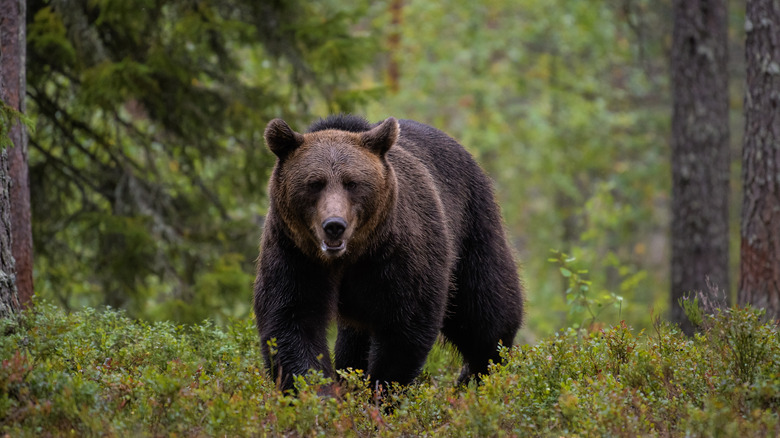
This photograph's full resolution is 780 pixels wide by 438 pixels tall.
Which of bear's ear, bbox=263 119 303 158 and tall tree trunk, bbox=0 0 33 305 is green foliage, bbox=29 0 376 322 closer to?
tall tree trunk, bbox=0 0 33 305

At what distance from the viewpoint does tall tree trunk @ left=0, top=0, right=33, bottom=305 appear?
677 cm

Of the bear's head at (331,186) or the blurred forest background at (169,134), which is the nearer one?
the bear's head at (331,186)

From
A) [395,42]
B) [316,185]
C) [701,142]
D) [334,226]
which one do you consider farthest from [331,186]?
[395,42]

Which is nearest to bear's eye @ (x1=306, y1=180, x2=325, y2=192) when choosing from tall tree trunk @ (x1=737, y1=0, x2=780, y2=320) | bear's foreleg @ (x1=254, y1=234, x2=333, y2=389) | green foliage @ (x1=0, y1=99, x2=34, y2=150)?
bear's foreleg @ (x1=254, y1=234, x2=333, y2=389)

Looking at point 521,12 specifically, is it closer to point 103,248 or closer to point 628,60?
point 628,60

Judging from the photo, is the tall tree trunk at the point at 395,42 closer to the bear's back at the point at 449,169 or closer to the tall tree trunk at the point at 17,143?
the bear's back at the point at 449,169

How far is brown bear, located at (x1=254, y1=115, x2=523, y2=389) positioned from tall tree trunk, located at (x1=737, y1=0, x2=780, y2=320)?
11.1 ft

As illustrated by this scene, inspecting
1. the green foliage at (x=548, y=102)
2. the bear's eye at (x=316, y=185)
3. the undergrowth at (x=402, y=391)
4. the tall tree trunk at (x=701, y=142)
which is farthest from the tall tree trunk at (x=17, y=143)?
the green foliage at (x=548, y=102)

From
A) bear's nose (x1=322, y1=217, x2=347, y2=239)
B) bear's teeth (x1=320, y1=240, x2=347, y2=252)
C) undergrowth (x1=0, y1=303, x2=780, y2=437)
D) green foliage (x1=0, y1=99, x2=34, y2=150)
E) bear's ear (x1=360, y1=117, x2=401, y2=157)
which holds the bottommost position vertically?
undergrowth (x1=0, y1=303, x2=780, y2=437)

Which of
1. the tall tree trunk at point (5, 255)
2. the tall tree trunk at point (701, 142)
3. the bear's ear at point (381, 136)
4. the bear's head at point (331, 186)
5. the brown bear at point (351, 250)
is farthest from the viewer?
the tall tree trunk at point (701, 142)

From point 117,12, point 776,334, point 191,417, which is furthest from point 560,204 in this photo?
point 191,417

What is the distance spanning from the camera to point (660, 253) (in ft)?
103

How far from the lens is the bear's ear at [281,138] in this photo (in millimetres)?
5762

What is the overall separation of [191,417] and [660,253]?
29.3m
